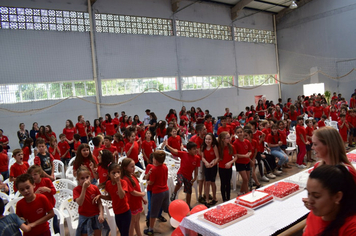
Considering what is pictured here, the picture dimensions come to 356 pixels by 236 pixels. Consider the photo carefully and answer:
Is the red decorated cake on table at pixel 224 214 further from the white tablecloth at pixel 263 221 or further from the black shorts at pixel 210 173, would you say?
the black shorts at pixel 210 173

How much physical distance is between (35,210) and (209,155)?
3152 millimetres

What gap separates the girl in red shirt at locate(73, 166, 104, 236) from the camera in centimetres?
336

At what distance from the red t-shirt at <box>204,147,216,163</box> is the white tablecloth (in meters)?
2.05

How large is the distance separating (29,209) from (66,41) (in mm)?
11269

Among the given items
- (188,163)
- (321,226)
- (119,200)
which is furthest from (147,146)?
(321,226)

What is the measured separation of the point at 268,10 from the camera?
68.4 ft

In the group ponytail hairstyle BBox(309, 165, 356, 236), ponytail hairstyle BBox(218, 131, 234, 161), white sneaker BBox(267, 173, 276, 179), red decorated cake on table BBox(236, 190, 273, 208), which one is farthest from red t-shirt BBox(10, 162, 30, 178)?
white sneaker BBox(267, 173, 276, 179)

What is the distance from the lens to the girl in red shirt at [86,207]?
336cm

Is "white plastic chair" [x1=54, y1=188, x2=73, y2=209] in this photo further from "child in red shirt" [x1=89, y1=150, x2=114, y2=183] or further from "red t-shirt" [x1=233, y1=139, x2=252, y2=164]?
"red t-shirt" [x1=233, y1=139, x2=252, y2=164]

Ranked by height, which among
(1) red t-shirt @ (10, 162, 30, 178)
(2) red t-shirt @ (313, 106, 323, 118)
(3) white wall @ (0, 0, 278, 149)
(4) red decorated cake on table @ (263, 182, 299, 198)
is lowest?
(4) red decorated cake on table @ (263, 182, 299, 198)

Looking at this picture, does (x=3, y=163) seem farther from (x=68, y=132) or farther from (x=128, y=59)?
(x=128, y=59)

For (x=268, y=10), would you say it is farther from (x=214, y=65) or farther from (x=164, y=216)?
(x=164, y=216)

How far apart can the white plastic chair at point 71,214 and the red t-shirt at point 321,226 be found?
335 centimetres

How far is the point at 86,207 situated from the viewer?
3.38 meters
